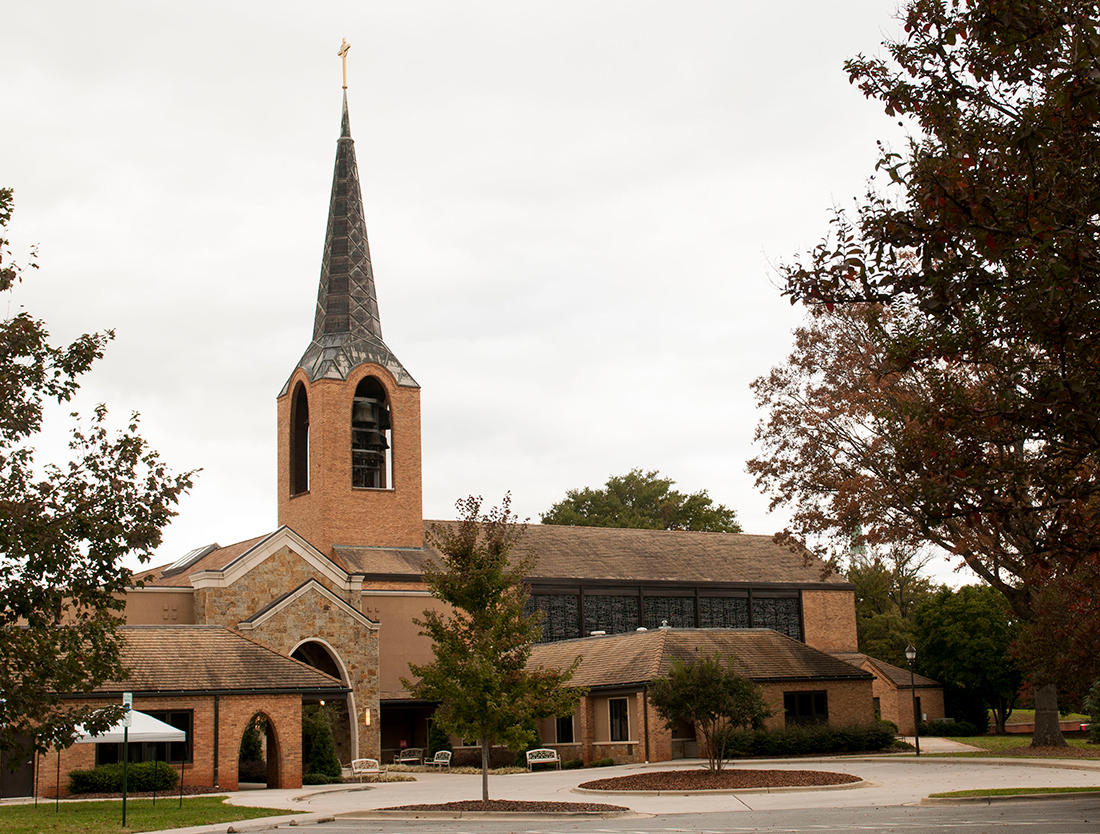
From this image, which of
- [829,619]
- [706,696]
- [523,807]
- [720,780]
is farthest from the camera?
[829,619]

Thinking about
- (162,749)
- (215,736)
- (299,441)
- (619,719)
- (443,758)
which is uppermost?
(299,441)

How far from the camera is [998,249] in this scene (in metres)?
8.69

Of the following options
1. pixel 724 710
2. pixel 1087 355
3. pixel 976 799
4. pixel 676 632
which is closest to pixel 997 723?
pixel 676 632

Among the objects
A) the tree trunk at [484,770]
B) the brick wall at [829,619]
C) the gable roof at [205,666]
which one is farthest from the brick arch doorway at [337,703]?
the brick wall at [829,619]

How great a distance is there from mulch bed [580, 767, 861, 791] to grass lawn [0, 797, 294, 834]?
7.79 m

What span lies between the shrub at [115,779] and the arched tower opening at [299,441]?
21.2 m

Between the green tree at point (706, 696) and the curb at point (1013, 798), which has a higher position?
the green tree at point (706, 696)

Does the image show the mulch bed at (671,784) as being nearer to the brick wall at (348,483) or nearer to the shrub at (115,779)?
the shrub at (115,779)

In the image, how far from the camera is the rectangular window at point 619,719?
37.2m

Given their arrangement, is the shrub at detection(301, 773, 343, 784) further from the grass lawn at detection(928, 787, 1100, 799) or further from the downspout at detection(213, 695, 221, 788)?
the grass lawn at detection(928, 787, 1100, 799)

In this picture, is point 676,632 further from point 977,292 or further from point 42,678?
point 977,292

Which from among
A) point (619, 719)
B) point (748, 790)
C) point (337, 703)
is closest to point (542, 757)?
point (619, 719)

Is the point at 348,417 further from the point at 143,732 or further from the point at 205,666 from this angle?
the point at 143,732

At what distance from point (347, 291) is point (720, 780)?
3063 centimetres
